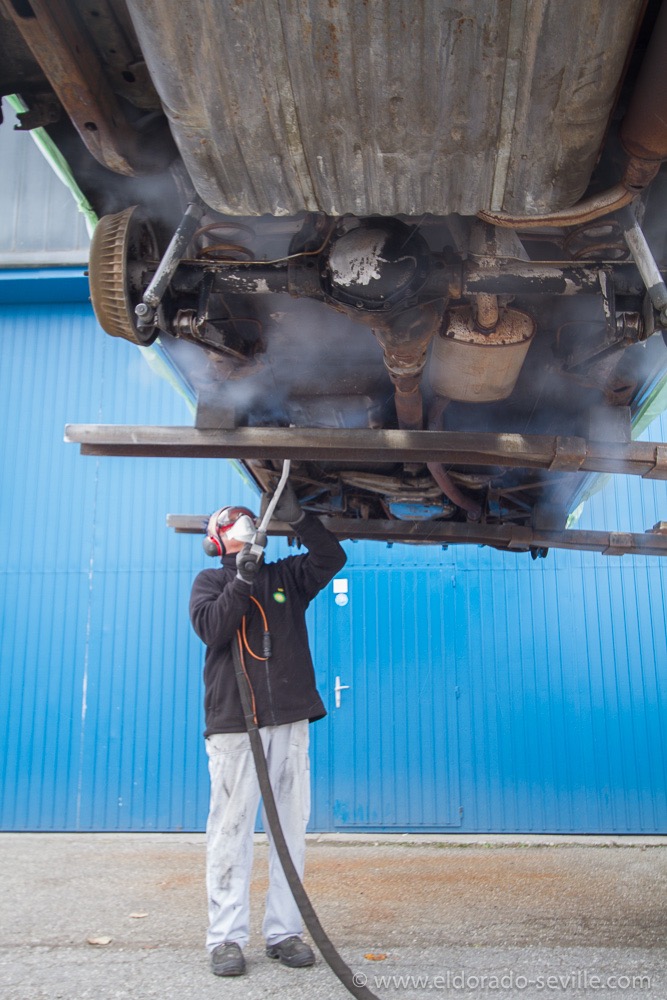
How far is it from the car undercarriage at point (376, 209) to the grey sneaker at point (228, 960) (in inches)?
63.5

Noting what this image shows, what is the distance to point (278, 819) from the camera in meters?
2.60

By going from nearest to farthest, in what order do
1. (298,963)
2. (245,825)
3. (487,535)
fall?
(298,963) < (245,825) < (487,535)

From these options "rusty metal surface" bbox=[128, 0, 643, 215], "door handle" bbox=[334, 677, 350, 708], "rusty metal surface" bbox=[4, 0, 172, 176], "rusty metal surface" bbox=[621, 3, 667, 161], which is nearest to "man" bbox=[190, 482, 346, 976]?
"rusty metal surface" bbox=[4, 0, 172, 176]

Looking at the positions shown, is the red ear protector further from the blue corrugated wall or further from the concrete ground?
the blue corrugated wall

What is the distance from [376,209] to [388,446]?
0.83 metres

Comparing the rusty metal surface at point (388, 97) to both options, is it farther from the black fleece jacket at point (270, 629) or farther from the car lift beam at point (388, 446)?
the black fleece jacket at point (270, 629)

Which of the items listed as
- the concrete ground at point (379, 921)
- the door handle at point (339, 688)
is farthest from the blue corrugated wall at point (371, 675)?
the concrete ground at point (379, 921)

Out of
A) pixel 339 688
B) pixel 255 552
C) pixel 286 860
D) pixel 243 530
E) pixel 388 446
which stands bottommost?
pixel 286 860

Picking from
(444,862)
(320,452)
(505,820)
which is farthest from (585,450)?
(505,820)

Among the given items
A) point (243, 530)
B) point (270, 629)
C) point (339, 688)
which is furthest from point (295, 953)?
point (339, 688)

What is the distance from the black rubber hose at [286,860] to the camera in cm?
223

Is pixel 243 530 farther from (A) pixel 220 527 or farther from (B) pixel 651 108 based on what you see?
(B) pixel 651 108

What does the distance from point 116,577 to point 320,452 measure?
504 centimetres

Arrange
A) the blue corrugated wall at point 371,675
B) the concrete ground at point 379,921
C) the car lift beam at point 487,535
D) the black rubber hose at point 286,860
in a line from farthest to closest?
the blue corrugated wall at point 371,675
the car lift beam at point 487,535
the concrete ground at point 379,921
the black rubber hose at point 286,860
